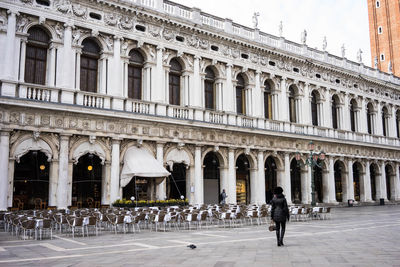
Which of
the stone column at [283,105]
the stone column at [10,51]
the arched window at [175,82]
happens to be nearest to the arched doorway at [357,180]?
the stone column at [283,105]

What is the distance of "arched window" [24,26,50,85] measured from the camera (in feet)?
65.8

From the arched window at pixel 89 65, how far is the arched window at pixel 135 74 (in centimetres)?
205

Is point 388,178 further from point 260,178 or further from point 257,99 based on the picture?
point 257,99

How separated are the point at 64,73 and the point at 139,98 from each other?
4.80 m

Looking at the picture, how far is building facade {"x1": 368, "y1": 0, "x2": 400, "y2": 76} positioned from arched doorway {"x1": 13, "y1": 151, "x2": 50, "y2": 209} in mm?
44022

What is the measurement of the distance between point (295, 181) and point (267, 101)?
7385 mm

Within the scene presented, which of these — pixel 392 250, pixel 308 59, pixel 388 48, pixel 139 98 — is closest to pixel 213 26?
pixel 139 98

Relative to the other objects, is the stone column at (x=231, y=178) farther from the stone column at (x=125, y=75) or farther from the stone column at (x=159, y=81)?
the stone column at (x=125, y=75)

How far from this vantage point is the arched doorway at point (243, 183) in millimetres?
28570

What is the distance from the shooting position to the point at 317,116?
33.5m

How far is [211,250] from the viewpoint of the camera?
1006 cm

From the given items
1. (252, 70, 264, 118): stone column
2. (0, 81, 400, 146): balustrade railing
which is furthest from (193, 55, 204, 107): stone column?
(252, 70, 264, 118): stone column

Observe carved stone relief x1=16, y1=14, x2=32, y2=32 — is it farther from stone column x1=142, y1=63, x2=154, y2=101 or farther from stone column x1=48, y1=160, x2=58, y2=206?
stone column x1=142, y1=63, x2=154, y2=101

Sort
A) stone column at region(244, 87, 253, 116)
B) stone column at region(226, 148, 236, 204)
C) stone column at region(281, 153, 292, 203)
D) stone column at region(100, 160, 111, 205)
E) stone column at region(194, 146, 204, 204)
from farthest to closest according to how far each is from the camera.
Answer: stone column at region(281, 153, 292, 203) < stone column at region(244, 87, 253, 116) < stone column at region(226, 148, 236, 204) < stone column at region(194, 146, 204, 204) < stone column at region(100, 160, 111, 205)
